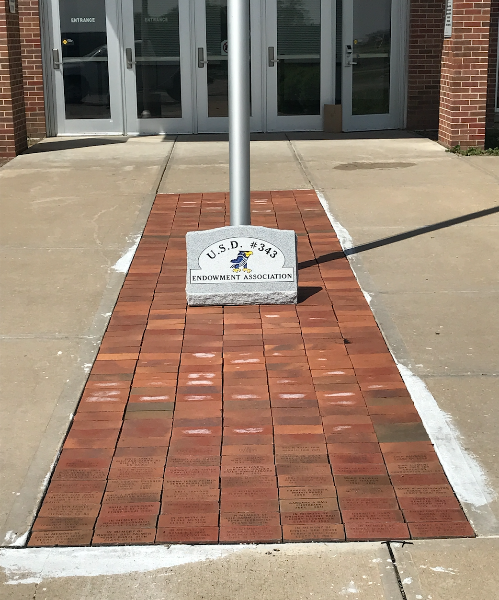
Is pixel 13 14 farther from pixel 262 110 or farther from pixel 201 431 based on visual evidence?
pixel 201 431

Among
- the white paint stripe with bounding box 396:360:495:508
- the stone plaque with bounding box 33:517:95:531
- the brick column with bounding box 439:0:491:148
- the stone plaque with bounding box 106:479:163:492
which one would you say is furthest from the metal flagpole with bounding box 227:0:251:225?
the brick column with bounding box 439:0:491:148

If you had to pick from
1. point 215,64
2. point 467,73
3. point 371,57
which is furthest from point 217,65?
point 467,73

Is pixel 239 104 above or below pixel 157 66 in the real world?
below

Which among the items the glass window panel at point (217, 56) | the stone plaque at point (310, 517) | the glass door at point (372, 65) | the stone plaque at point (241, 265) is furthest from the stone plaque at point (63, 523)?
the glass door at point (372, 65)

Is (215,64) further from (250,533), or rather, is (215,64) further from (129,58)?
(250,533)

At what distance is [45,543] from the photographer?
137 inches

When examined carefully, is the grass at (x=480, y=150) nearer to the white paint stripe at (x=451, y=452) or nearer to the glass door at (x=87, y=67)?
the glass door at (x=87, y=67)

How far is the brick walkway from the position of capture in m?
3.58

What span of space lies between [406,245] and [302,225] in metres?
1.04

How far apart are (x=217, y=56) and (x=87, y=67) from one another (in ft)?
6.47

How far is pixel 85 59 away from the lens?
1369 cm

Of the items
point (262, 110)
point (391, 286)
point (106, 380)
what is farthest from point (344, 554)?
point (262, 110)

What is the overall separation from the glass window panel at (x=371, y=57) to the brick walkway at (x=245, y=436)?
8.34 metres

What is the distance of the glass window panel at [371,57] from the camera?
13711 mm
